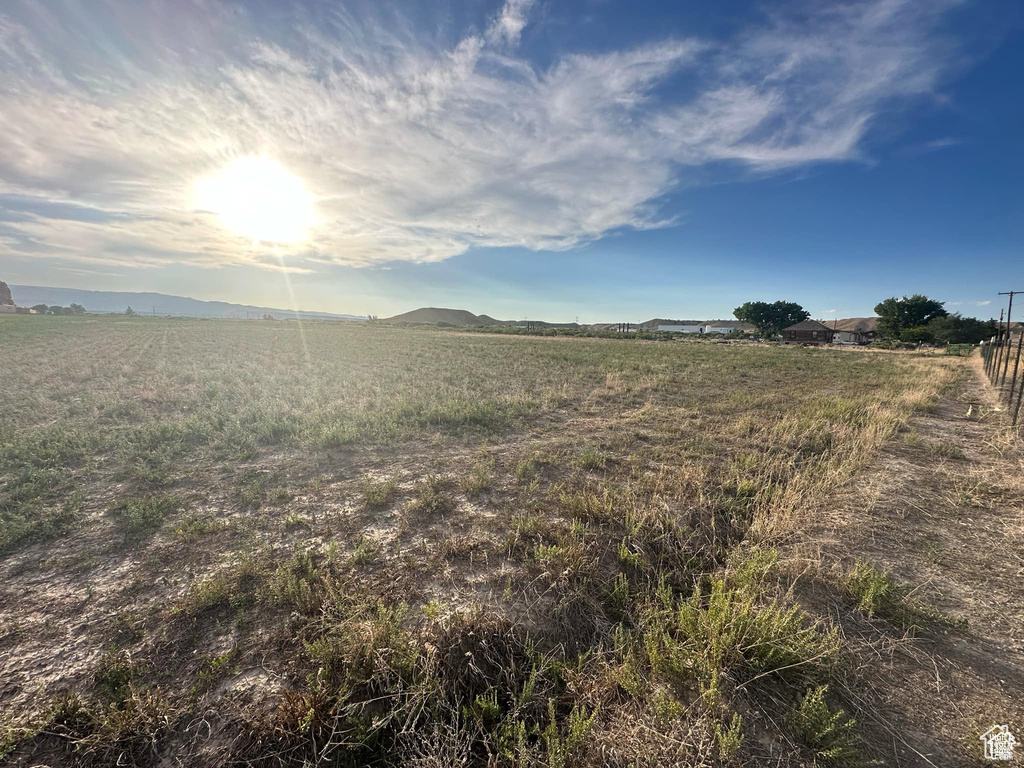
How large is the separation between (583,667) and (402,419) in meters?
7.95

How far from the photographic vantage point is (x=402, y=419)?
10.2m

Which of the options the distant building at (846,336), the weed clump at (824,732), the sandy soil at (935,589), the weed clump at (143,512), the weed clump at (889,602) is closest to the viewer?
the weed clump at (824,732)

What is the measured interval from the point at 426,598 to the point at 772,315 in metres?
117

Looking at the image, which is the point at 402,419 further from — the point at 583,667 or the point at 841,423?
the point at 841,423

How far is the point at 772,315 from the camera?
97.9m

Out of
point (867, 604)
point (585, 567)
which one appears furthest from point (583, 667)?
point (867, 604)

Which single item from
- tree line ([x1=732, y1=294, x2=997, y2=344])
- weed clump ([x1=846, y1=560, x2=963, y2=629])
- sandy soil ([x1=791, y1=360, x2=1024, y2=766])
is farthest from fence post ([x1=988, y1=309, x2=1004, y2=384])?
tree line ([x1=732, y1=294, x2=997, y2=344])

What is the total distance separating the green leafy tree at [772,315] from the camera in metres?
97.6

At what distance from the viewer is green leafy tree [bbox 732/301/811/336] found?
9756cm
